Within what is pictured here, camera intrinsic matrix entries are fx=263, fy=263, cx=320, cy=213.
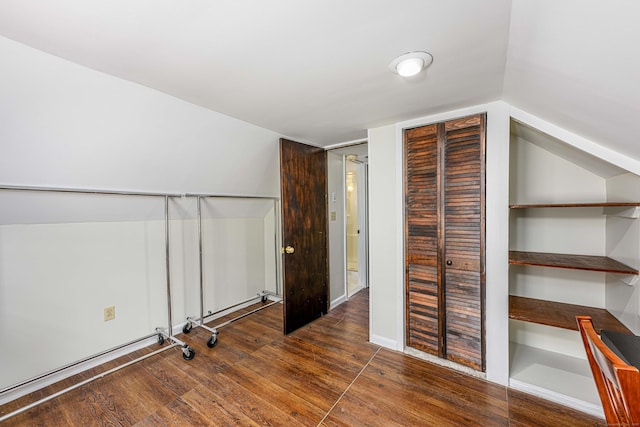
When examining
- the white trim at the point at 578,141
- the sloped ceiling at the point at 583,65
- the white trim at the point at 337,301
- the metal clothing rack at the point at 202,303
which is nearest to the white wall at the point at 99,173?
the metal clothing rack at the point at 202,303

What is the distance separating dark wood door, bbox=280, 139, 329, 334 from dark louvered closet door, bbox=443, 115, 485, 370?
4.82ft

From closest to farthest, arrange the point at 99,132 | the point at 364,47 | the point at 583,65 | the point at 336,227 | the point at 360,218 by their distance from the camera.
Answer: the point at 583,65, the point at 364,47, the point at 99,132, the point at 336,227, the point at 360,218

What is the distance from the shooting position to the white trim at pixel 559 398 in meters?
1.70

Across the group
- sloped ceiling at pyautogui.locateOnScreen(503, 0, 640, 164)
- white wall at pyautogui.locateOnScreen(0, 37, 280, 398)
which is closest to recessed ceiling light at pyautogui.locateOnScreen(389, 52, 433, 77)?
sloped ceiling at pyautogui.locateOnScreen(503, 0, 640, 164)

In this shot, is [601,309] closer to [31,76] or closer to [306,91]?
[306,91]

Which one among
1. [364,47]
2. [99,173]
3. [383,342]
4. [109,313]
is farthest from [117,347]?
[364,47]


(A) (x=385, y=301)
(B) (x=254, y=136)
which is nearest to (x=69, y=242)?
(B) (x=254, y=136)

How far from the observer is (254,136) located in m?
2.56

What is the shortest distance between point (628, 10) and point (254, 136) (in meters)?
2.38

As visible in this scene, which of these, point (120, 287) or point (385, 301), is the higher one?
point (120, 287)

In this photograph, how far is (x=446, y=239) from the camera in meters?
2.21

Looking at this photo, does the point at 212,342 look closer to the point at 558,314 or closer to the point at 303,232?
the point at 303,232

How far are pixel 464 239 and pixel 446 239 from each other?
133 millimetres

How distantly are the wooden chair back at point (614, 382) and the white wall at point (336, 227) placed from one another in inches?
108
